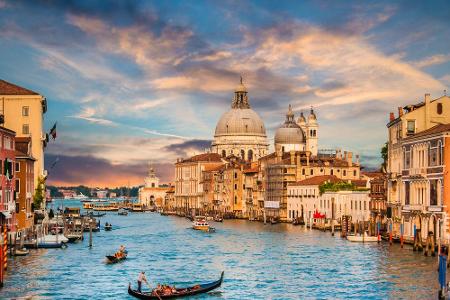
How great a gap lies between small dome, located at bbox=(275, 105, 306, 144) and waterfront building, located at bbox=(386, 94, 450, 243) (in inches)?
3262

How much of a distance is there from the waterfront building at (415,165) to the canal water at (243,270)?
2086 millimetres

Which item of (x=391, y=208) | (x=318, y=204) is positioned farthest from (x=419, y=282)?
(x=318, y=204)

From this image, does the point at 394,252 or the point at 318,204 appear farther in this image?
the point at 318,204

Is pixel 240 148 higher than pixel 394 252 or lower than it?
higher

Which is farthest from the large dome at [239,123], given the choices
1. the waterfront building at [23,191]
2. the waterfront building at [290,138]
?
the waterfront building at [23,191]

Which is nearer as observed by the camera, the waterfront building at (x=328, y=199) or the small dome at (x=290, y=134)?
the waterfront building at (x=328, y=199)

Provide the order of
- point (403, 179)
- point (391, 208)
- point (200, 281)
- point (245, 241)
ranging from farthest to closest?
point (245, 241) < point (391, 208) < point (403, 179) < point (200, 281)

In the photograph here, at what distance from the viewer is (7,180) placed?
1924 inches

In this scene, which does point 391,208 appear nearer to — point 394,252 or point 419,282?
point 394,252

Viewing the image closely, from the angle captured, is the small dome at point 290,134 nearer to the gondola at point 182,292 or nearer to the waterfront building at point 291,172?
the waterfront building at point 291,172

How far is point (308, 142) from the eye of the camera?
471 feet

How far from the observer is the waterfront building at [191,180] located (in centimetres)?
15238

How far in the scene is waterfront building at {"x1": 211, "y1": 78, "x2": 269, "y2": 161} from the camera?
166625 millimetres

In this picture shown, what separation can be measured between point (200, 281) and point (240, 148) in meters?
128
